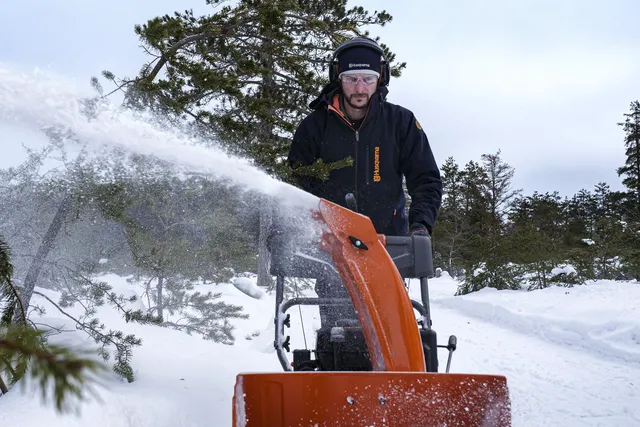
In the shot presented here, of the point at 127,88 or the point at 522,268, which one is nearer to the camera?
the point at 127,88

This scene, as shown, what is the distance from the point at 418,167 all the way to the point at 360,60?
923 millimetres

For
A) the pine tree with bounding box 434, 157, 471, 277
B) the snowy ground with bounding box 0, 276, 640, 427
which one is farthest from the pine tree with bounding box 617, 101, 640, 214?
the snowy ground with bounding box 0, 276, 640, 427

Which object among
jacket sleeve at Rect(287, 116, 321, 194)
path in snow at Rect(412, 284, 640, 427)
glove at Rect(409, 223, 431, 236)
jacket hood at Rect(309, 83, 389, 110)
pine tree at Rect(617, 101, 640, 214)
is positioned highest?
pine tree at Rect(617, 101, 640, 214)

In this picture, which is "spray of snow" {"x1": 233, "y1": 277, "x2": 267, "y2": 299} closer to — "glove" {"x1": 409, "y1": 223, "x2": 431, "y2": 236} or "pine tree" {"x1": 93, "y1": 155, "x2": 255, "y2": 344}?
"pine tree" {"x1": 93, "y1": 155, "x2": 255, "y2": 344}

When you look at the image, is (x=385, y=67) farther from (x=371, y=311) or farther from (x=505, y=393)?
(x=505, y=393)

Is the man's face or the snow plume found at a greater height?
the man's face

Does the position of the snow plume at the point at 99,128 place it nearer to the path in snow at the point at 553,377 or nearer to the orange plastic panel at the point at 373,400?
the orange plastic panel at the point at 373,400

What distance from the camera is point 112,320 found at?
→ 448 cm

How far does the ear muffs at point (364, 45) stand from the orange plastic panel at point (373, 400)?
2564 mm

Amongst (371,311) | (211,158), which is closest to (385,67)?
(211,158)

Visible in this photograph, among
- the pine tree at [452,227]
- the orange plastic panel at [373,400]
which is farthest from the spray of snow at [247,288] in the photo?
the pine tree at [452,227]

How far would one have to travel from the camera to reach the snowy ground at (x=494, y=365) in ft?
9.37

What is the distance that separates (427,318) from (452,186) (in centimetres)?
3967

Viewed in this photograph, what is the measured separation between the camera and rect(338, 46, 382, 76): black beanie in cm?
358
